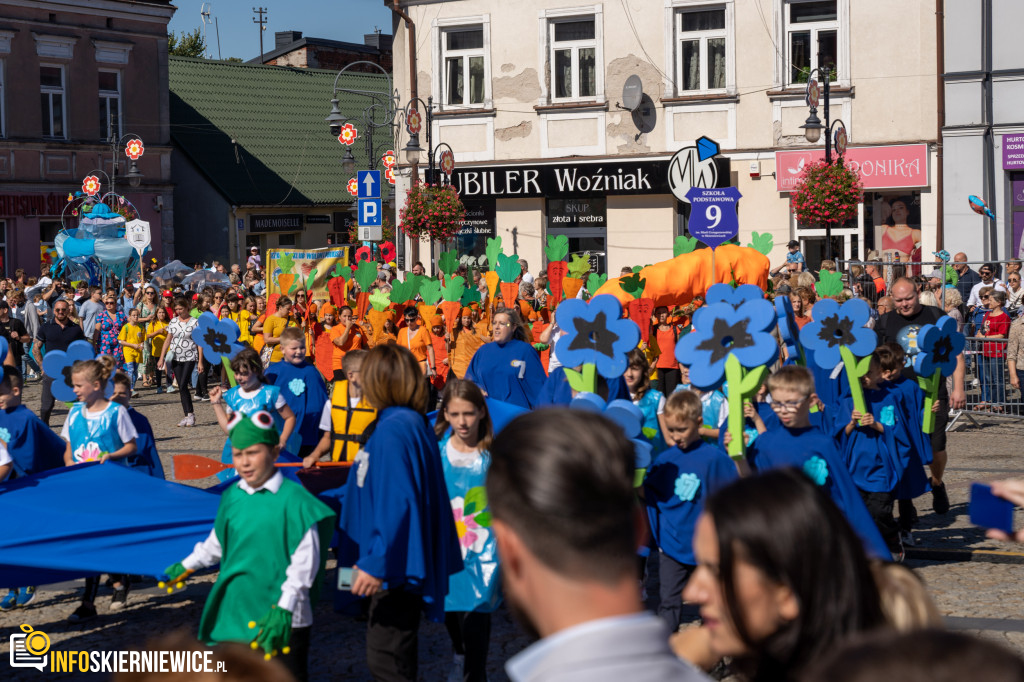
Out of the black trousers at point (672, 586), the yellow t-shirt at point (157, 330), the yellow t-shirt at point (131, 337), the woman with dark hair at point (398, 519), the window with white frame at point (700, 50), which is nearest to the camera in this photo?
the woman with dark hair at point (398, 519)

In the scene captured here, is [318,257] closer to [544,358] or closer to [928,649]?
[544,358]

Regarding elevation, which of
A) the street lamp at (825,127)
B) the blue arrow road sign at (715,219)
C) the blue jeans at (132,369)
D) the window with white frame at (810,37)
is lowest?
the blue jeans at (132,369)

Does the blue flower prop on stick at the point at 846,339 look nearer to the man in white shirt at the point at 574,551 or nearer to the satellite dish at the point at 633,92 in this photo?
the man in white shirt at the point at 574,551

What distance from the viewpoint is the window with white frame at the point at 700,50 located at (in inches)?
942

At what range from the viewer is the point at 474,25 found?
26141 mm

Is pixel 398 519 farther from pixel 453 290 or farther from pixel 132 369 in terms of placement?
pixel 132 369

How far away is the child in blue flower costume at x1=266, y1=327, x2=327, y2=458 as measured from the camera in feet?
29.0

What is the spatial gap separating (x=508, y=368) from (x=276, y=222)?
30579 millimetres

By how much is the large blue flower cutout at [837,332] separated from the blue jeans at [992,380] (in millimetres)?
7454

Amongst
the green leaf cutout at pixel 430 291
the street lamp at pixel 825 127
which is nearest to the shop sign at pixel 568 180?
the street lamp at pixel 825 127

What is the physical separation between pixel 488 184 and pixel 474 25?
3.48m

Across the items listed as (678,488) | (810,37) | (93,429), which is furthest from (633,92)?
(678,488)

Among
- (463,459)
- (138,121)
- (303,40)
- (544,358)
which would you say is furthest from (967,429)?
(303,40)

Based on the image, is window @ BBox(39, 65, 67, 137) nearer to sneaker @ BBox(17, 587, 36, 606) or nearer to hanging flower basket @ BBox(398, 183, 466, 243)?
hanging flower basket @ BBox(398, 183, 466, 243)
